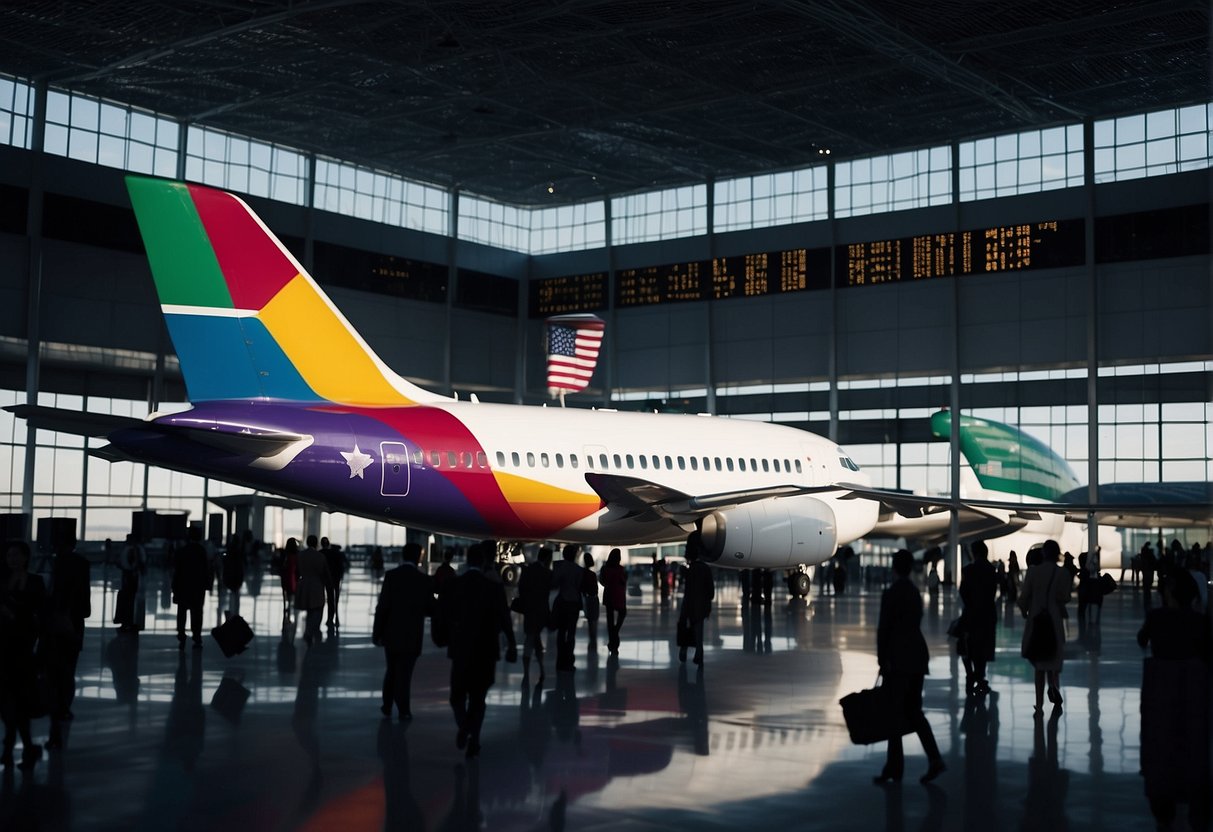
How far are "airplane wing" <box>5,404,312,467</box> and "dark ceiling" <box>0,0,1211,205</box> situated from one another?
15.3 m

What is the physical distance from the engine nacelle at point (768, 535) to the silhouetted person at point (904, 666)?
13.6m

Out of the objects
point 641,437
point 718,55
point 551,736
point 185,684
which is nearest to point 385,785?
point 551,736

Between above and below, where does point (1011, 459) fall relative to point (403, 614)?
above

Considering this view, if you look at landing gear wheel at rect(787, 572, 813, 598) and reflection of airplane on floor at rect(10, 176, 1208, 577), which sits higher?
reflection of airplane on floor at rect(10, 176, 1208, 577)

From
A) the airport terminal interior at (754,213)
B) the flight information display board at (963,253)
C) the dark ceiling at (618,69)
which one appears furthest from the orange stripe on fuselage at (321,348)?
the flight information display board at (963,253)

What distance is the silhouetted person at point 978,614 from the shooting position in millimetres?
13617

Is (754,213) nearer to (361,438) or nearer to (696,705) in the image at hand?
(361,438)

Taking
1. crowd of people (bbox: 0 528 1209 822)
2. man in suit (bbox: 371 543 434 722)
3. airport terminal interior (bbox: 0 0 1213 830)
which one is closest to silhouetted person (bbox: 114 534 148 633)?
airport terminal interior (bbox: 0 0 1213 830)

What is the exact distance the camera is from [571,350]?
136ft

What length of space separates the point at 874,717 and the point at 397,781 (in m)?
3.29

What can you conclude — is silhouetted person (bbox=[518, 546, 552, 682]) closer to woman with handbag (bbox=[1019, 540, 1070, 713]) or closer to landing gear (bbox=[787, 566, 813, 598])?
woman with handbag (bbox=[1019, 540, 1070, 713])

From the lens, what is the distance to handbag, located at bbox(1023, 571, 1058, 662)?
1251cm

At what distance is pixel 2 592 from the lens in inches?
366

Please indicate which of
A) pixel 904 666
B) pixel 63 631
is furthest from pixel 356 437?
pixel 904 666
